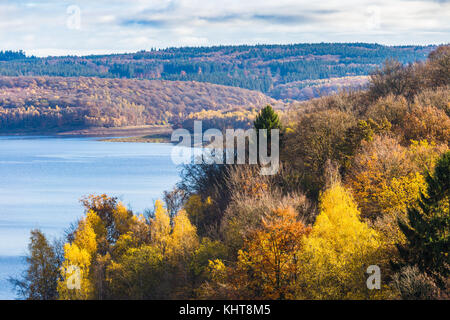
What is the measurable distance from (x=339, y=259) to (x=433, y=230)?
5108 millimetres

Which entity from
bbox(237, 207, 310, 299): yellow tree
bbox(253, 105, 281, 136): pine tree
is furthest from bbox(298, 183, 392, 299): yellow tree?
bbox(253, 105, 281, 136): pine tree

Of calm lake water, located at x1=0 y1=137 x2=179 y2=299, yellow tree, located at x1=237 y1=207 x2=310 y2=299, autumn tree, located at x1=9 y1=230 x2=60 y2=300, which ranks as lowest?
calm lake water, located at x1=0 y1=137 x2=179 y2=299

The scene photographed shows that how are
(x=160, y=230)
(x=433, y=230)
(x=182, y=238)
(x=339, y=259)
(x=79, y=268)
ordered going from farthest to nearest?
1. (x=160, y=230)
2. (x=182, y=238)
3. (x=79, y=268)
4. (x=339, y=259)
5. (x=433, y=230)

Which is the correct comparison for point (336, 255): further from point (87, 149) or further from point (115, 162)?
point (87, 149)

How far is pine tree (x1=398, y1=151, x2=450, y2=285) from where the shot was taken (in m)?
22.6

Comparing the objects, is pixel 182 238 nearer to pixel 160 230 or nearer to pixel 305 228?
pixel 160 230

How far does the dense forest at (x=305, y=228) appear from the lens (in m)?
24.6

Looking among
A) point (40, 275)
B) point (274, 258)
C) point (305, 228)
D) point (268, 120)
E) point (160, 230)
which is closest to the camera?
point (274, 258)

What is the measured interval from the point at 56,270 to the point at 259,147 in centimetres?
1773

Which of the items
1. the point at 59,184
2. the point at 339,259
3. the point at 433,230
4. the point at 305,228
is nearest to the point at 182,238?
the point at 305,228

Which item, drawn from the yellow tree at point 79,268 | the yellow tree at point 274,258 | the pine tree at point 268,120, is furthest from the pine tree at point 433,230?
the pine tree at point 268,120

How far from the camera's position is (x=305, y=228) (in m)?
28.0

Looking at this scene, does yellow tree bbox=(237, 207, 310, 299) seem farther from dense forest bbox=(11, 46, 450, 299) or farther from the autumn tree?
the autumn tree

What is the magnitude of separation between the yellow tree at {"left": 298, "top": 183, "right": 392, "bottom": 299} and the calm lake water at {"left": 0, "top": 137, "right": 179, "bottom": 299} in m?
19.6
